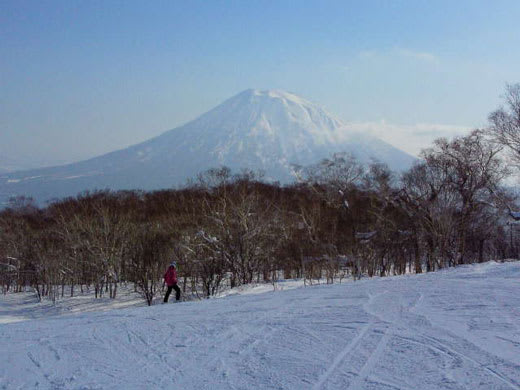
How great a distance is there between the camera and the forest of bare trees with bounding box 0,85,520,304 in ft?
82.3

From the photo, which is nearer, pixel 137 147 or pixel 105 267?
pixel 105 267

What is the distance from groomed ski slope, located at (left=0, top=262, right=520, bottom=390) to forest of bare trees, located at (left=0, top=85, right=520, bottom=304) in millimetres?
14156

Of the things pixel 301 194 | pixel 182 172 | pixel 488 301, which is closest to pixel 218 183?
pixel 301 194

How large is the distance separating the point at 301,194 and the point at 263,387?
40.7 meters

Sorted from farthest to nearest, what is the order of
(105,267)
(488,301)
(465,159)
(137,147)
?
(137,147), (465,159), (105,267), (488,301)

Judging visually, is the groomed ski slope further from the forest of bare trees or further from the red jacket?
the forest of bare trees

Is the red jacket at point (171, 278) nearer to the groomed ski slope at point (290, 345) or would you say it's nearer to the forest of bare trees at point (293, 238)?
the groomed ski slope at point (290, 345)

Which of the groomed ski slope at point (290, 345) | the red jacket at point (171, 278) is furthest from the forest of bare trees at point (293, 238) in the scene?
the groomed ski slope at point (290, 345)

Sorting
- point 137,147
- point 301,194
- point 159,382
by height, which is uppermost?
point 137,147

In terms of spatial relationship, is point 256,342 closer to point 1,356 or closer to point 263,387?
point 263,387

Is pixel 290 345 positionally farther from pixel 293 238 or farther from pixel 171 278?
pixel 293 238

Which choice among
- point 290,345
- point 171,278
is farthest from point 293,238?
point 290,345

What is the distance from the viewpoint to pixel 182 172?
95.2m

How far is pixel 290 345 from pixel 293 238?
83.7ft
